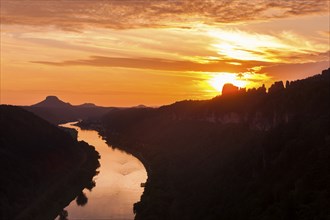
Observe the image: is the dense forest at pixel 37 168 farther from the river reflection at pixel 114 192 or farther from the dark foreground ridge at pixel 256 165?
the dark foreground ridge at pixel 256 165

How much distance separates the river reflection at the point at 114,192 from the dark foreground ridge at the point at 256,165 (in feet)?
16.0

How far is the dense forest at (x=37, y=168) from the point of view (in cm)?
8205

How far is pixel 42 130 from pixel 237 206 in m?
99.9

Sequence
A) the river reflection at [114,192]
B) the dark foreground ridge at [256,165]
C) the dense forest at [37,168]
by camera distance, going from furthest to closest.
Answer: the river reflection at [114,192] → the dense forest at [37,168] → the dark foreground ridge at [256,165]

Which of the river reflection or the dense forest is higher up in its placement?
the dense forest

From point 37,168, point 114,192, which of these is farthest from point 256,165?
point 37,168

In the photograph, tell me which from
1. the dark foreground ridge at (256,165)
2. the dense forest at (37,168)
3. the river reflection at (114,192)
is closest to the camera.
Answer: the dark foreground ridge at (256,165)

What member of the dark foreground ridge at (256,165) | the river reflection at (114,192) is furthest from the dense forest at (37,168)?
the dark foreground ridge at (256,165)

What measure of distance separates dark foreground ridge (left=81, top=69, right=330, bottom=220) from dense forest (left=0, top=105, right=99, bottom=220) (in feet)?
60.2

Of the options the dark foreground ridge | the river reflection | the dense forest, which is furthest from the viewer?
the river reflection

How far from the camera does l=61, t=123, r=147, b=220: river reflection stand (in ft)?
273

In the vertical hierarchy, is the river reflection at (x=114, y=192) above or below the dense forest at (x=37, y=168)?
below

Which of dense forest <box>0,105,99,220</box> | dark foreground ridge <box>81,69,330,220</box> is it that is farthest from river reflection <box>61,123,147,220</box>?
dark foreground ridge <box>81,69,330,220</box>

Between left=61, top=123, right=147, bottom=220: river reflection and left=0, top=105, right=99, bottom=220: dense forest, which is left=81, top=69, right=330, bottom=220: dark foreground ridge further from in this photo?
left=0, top=105, right=99, bottom=220: dense forest
